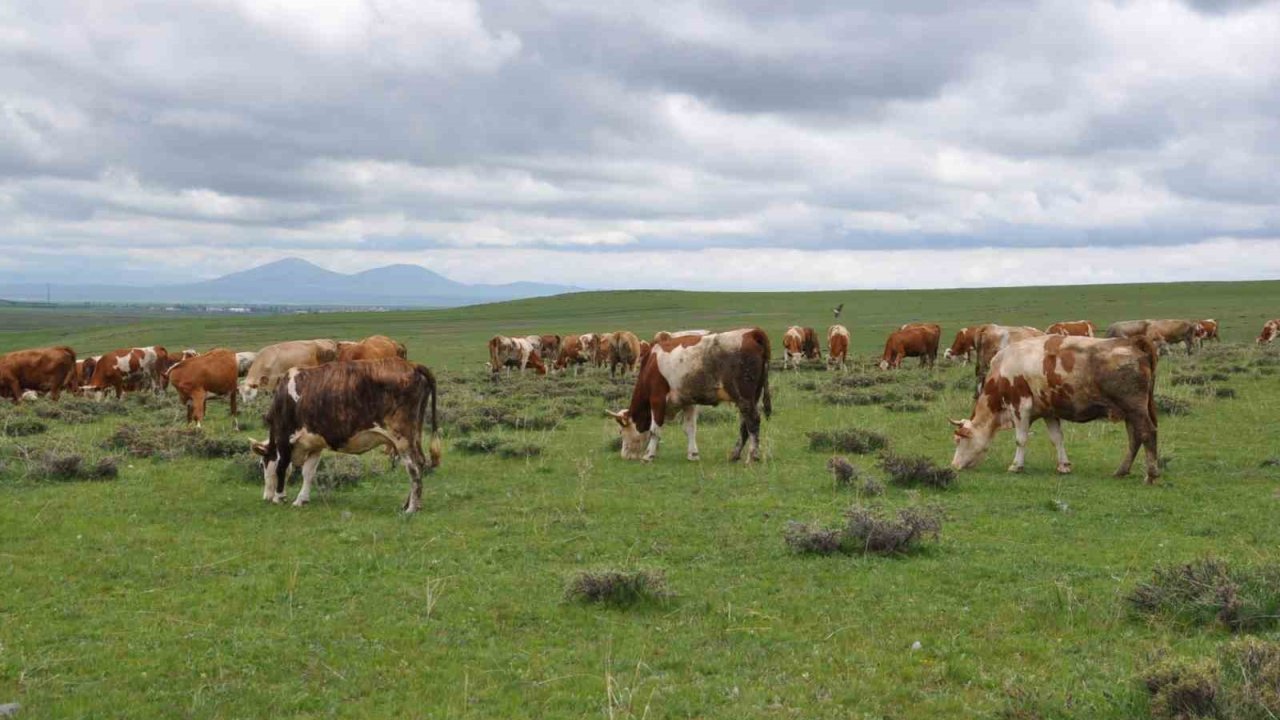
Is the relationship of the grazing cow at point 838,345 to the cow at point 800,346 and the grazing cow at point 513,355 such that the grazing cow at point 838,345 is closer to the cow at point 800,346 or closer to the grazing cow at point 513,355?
the cow at point 800,346

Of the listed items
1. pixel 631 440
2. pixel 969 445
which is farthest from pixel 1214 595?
pixel 631 440

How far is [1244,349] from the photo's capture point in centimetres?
4338

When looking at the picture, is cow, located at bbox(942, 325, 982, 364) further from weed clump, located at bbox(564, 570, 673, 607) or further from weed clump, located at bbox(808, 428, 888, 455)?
weed clump, located at bbox(564, 570, 673, 607)

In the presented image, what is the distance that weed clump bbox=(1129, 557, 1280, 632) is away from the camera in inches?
309

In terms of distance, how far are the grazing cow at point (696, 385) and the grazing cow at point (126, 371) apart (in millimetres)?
21877

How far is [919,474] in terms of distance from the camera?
14617mm

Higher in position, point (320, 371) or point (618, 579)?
point (320, 371)

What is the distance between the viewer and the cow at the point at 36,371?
2920 cm

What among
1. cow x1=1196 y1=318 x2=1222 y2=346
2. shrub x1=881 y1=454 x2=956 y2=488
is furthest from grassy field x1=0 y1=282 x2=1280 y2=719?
cow x1=1196 y1=318 x2=1222 y2=346

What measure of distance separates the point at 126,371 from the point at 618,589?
2906 cm

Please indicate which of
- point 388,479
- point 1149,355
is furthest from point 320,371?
point 1149,355

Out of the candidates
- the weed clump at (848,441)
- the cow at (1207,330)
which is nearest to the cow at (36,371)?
the weed clump at (848,441)

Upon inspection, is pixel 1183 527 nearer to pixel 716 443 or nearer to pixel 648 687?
pixel 648 687

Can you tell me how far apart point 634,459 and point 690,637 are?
32.1 ft
